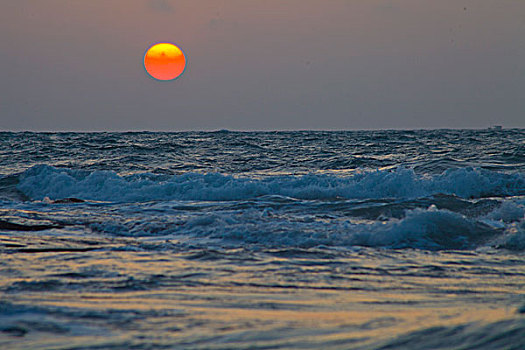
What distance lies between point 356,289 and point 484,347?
113 cm

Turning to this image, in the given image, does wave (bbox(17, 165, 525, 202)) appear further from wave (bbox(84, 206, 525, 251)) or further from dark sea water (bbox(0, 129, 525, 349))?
wave (bbox(84, 206, 525, 251))

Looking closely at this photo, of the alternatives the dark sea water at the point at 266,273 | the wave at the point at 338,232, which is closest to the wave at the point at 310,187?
the dark sea water at the point at 266,273

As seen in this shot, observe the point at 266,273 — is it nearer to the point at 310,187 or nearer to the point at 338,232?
the point at 338,232

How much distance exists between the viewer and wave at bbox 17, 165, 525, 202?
31.8 feet

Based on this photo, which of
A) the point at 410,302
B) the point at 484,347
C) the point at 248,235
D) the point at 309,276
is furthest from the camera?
the point at 248,235

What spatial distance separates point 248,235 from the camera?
212 inches

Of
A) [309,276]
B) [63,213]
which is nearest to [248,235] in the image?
[309,276]

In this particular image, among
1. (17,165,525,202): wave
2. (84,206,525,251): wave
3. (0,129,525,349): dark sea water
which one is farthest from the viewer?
(17,165,525,202): wave

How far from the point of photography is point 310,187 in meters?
10.0

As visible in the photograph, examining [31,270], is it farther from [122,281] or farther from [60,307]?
[60,307]

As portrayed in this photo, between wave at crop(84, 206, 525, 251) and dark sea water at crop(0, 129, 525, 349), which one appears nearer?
dark sea water at crop(0, 129, 525, 349)

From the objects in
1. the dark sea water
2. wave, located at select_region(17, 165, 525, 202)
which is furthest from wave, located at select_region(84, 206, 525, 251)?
wave, located at select_region(17, 165, 525, 202)

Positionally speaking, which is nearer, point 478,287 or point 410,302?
point 410,302

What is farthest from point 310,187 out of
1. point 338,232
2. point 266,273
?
point 266,273
